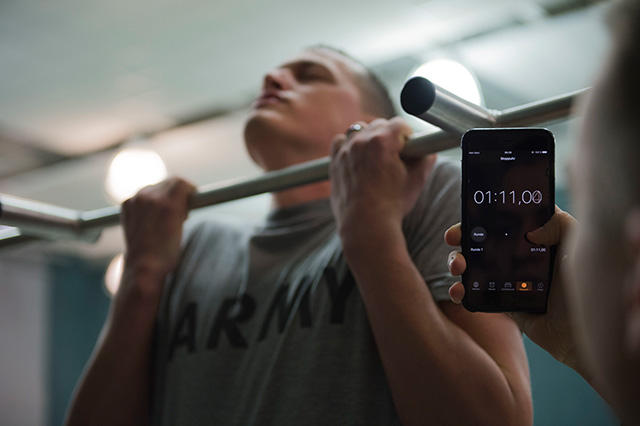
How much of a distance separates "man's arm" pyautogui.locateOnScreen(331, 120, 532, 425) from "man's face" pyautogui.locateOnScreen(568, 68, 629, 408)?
1.05 feet

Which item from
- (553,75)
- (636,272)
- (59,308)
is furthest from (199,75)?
(59,308)

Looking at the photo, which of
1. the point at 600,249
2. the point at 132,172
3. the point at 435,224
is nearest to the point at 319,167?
the point at 435,224

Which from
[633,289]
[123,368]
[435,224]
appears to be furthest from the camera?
[123,368]

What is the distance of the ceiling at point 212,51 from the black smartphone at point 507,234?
82.3 inches

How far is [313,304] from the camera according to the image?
0.78 m

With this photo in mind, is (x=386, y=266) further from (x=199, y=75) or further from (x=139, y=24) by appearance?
(x=199, y=75)

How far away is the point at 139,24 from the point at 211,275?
1.95 m

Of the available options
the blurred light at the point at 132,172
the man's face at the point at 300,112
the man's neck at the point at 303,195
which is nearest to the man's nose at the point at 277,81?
the man's face at the point at 300,112

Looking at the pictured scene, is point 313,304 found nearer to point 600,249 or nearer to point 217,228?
point 217,228

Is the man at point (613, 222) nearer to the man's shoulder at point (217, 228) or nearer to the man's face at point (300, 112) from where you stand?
the man's face at point (300, 112)

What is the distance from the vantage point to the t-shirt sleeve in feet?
2.23

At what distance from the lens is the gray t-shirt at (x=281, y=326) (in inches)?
28.1

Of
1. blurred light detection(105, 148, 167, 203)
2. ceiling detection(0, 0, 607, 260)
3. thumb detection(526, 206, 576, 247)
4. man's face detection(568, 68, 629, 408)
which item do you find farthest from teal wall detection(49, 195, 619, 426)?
man's face detection(568, 68, 629, 408)

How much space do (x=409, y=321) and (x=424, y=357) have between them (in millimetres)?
38
